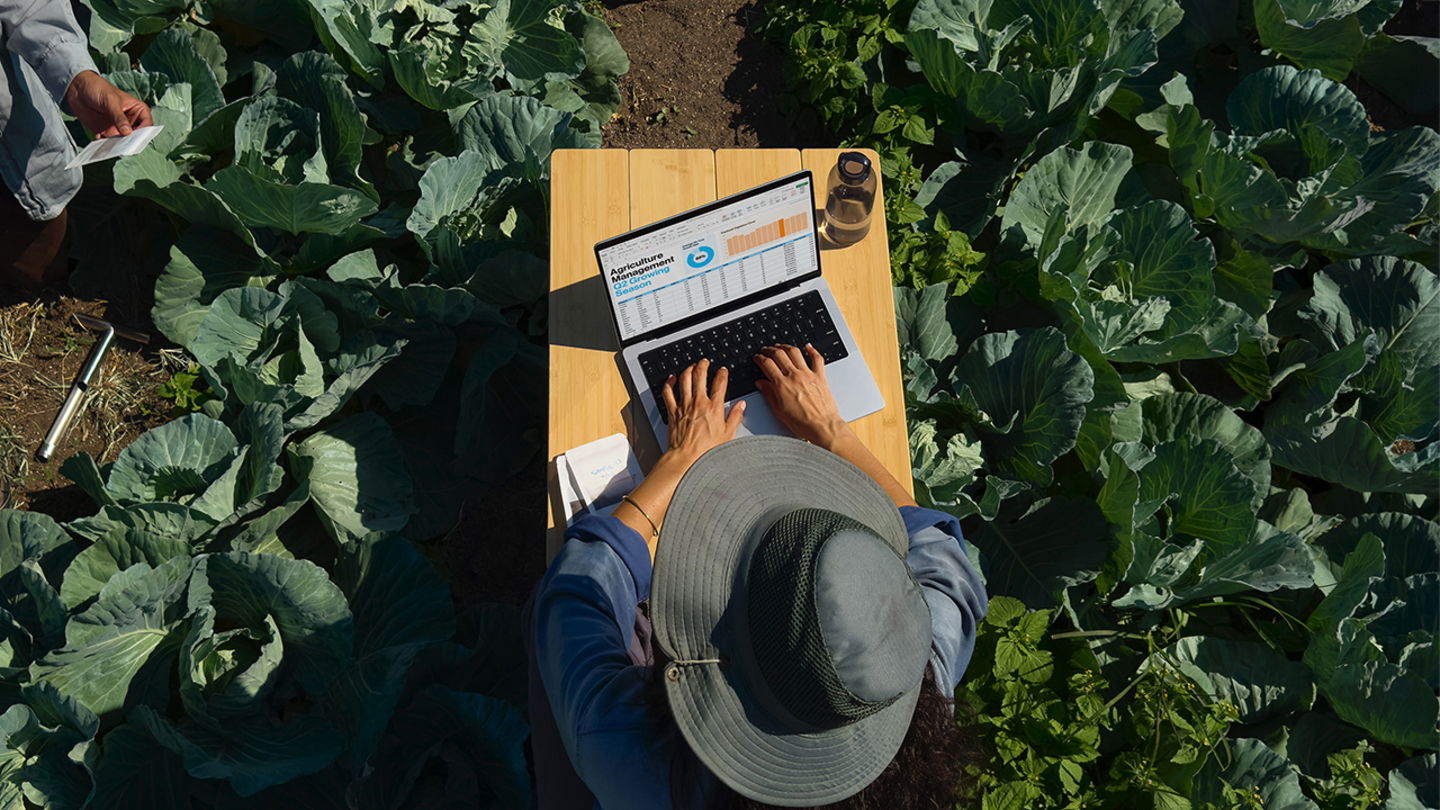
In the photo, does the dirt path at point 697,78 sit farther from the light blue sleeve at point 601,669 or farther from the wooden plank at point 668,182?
the light blue sleeve at point 601,669

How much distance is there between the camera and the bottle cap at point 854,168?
2.62m

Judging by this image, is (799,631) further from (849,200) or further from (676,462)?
(849,200)

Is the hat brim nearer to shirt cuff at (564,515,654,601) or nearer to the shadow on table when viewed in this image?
shirt cuff at (564,515,654,601)

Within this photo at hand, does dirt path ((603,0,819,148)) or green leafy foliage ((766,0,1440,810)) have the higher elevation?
dirt path ((603,0,819,148))

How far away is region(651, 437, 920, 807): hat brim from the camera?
180cm

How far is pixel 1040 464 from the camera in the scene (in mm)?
3098

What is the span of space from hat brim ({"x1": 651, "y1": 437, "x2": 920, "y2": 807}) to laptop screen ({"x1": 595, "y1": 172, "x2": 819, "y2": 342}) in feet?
1.86

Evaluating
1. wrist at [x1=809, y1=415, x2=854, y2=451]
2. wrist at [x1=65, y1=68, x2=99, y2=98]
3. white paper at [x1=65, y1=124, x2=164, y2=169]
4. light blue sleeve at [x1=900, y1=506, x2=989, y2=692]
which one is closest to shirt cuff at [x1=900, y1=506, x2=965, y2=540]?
light blue sleeve at [x1=900, y1=506, x2=989, y2=692]

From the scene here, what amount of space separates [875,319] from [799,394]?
0.38 metres

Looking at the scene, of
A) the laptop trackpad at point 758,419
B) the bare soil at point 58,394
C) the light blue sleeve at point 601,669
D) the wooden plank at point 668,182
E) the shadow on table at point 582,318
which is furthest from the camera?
the bare soil at point 58,394

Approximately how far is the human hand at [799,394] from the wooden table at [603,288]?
156mm

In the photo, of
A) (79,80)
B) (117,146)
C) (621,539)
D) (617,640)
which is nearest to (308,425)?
(117,146)

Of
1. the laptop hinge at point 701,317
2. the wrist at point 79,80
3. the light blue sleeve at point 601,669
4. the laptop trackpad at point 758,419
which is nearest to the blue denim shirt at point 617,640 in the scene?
the light blue sleeve at point 601,669

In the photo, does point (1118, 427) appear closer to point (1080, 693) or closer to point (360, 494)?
point (1080, 693)
